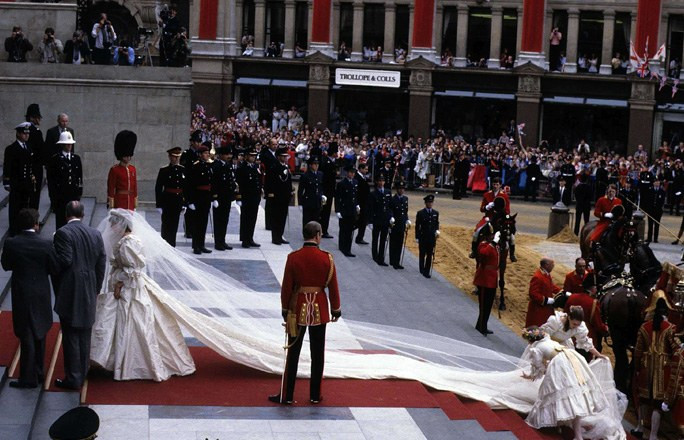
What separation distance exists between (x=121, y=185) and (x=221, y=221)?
183 inches

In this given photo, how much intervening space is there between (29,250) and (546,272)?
787cm

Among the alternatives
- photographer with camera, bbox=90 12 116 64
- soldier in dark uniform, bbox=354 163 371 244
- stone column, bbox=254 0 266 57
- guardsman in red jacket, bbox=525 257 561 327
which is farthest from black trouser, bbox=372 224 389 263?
stone column, bbox=254 0 266 57

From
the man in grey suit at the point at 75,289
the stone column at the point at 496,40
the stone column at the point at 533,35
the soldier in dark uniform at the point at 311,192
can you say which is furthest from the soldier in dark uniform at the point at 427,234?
the stone column at the point at 496,40

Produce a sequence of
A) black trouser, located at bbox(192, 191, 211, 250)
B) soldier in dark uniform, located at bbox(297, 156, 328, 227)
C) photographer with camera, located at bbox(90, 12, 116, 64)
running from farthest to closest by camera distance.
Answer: photographer with camera, located at bbox(90, 12, 116, 64) < soldier in dark uniform, located at bbox(297, 156, 328, 227) < black trouser, located at bbox(192, 191, 211, 250)

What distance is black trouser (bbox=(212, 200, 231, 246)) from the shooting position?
23172 millimetres

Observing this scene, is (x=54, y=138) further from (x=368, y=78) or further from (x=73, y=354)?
(x=368, y=78)

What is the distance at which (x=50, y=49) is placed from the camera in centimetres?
2673

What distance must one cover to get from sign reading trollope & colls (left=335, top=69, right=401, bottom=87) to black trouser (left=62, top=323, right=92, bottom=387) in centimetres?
4169

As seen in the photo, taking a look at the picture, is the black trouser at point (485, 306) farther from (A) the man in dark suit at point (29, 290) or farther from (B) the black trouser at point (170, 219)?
(A) the man in dark suit at point (29, 290)

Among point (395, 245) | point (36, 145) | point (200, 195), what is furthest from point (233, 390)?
point (395, 245)

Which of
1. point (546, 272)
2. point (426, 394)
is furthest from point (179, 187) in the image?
point (426, 394)

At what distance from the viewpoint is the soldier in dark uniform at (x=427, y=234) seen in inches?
928

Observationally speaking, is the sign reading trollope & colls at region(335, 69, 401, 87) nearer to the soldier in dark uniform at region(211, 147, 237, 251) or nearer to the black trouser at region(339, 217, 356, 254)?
the black trouser at region(339, 217, 356, 254)

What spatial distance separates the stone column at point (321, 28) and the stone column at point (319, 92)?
0.65 m
